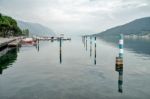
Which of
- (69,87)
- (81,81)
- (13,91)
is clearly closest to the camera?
(13,91)

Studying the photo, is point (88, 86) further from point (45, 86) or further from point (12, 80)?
point (12, 80)

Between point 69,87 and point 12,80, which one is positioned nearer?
point 69,87

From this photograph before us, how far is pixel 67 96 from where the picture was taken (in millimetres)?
21156

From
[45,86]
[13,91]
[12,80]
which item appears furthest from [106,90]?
[12,80]

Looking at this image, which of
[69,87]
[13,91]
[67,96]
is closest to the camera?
[67,96]

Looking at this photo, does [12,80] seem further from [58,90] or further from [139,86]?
[139,86]

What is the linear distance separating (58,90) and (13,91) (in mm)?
4253

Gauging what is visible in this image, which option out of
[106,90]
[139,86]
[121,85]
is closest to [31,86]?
[106,90]

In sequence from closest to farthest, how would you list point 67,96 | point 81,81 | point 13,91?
1. point 67,96
2. point 13,91
3. point 81,81

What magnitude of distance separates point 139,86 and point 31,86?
11374mm

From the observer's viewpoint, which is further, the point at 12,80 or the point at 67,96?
the point at 12,80

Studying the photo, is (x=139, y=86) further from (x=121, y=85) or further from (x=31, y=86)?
(x=31, y=86)

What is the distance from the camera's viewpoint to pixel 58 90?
23.3 metres

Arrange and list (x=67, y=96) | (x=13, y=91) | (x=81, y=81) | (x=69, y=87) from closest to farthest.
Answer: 1. (x=67, y=96)
2. (x=13, y=91)
3. (x=69, y=87)
4. (x=81, y=81)
